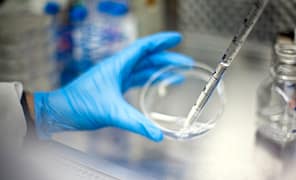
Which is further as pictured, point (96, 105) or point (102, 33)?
point (102, 33)

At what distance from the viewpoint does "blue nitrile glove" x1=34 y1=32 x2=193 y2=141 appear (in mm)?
900

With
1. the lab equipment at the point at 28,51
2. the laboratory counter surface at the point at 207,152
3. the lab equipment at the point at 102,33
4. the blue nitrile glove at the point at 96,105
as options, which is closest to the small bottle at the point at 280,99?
the laboratory counter surface at the point at 207,152

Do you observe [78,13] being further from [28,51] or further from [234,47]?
[234,47]

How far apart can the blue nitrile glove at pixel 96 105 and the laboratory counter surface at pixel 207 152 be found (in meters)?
0.07

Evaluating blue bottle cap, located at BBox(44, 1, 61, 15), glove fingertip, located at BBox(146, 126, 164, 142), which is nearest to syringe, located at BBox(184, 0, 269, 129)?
glove fingertip, located at BBox(146, 126, 164, 142)

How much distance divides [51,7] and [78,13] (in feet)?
0.24

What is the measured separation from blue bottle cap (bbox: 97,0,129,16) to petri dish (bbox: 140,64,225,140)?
0.24 metres

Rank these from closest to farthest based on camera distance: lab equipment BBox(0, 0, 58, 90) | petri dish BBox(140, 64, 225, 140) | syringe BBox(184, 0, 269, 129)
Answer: syringe BBox(184, 0, 269, 129), petri dish BBox(140, 64, 225, 140), lab equipment BBox(0, 0, 58, 90)

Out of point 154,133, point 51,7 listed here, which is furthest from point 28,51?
point 154,133

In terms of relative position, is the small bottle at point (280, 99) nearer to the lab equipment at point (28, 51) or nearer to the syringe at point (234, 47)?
the syringe at point (234, 47)

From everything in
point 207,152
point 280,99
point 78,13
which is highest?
point 78,13

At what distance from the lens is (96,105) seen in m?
0.93

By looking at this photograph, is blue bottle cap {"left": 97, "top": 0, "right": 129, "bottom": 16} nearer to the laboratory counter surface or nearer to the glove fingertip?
the laboratory counter surface

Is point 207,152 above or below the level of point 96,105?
below
